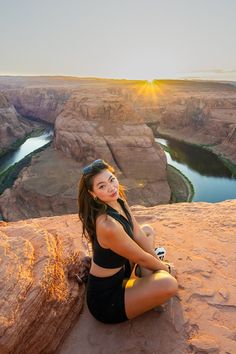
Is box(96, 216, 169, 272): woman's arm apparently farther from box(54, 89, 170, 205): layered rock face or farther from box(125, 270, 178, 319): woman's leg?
box(54, 89, 170, 205): layered rock face

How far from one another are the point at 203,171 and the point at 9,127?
3118 centimetres

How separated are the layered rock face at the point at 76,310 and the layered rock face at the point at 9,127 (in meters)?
44.9

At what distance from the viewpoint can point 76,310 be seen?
14.0 ft

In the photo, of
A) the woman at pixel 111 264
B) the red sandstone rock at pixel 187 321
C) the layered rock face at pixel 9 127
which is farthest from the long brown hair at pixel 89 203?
the layered rock face at pixel 9 127

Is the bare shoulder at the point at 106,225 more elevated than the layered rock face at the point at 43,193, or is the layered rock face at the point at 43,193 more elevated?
the bare shoulder at the point at 106,225

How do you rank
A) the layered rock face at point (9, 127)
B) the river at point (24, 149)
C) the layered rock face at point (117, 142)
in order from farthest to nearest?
1. the layered rock face at point (9, 127)
2. the river at point (24, 149)
3. the layered rock face at point (117, 142)

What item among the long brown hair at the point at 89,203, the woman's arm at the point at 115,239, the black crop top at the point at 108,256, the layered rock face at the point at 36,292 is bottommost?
the layered rock face at the point at 36,292

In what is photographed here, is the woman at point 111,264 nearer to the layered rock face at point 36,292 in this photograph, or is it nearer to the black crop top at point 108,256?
the black crop top at point 108,256

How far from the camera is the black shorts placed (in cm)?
389

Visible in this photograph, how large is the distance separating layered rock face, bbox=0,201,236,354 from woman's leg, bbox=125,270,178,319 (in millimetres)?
282

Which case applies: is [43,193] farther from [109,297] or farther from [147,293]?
[147,293]

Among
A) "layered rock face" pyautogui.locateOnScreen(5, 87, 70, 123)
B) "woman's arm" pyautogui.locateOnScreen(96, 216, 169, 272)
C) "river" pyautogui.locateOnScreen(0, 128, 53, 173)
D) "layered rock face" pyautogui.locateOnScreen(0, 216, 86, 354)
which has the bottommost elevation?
"river" pyautogui.locateOnScreen(0, 128, 53, 173)

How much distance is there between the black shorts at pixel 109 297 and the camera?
3.89m

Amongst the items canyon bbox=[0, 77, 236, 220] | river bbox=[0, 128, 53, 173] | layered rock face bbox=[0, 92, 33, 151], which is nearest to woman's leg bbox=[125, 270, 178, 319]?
canyon bbox=[0, 77, 236, 220]
